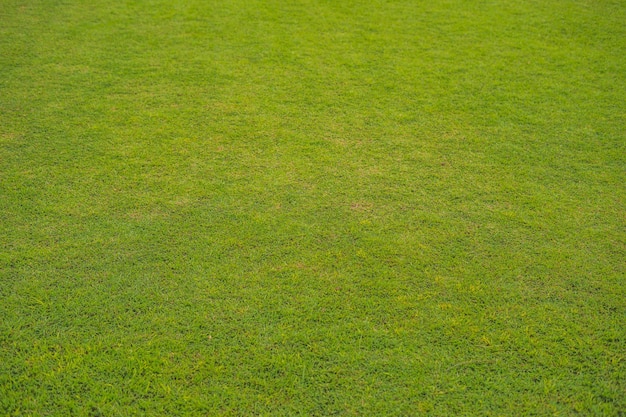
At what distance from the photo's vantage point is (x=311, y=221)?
9.71 feet

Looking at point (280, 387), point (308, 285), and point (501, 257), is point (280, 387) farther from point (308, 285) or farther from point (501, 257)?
point (501, 257)

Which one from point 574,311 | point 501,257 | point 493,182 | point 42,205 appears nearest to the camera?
point 574,311

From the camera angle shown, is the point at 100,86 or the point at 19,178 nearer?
the point at 19,178

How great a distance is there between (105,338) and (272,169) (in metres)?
1.44

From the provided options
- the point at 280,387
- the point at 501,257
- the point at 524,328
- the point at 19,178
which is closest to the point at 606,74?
the point at 501,257

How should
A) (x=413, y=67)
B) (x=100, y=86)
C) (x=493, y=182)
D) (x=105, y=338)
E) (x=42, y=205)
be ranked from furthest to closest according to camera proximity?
(x=413, y=67) → (x=100, y=86) → (x=493, y=182) → (x=42, y=205) → (x=105, y=338)

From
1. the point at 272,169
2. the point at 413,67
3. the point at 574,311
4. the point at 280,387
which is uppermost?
the point at 413,67

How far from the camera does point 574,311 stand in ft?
Answer: 8.25

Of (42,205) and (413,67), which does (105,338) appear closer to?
(42,205)

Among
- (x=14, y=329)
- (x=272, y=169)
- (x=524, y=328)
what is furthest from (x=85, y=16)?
(x=524, y=328)

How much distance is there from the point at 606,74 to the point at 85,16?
4.83 metres

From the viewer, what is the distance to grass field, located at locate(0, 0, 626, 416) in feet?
7.30

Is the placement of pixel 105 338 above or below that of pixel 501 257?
below

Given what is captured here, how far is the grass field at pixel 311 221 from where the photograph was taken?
2.23 metres
